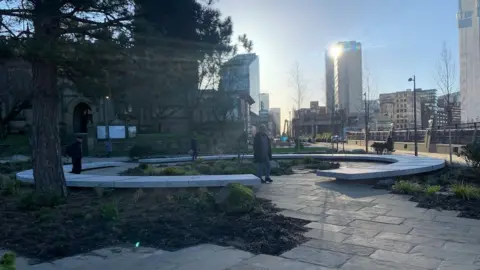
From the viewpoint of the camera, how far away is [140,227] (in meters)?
6.09

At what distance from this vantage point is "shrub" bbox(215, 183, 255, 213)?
22.9 feet

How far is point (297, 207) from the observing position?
25.1 ft

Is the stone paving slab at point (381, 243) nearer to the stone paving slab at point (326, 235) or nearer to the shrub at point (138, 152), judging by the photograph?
the stone paving slab at point (326, 235)

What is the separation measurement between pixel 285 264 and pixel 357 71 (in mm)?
41200

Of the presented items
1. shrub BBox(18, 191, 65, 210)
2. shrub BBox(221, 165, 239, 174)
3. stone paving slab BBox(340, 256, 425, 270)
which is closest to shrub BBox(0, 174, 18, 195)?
shrub BBox(18, 191, 65, 210)

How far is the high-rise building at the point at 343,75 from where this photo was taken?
1695 inches

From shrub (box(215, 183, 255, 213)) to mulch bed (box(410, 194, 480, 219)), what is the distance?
337 cm

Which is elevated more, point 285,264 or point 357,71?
point 357,71

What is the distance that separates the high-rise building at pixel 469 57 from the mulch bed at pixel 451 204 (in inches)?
1814

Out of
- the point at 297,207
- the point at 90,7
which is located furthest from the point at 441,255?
the point at 90,7

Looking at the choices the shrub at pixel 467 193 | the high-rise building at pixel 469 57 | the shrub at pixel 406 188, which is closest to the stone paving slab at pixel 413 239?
the shrub at pixel 467 193

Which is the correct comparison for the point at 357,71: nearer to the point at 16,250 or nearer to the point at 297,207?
the point at 297,207

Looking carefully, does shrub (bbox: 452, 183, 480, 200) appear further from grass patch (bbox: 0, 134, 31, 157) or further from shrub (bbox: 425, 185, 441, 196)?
grass patch (bbox: 0, 134, 31, 157)

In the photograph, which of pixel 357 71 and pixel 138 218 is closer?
pixel 138 218
